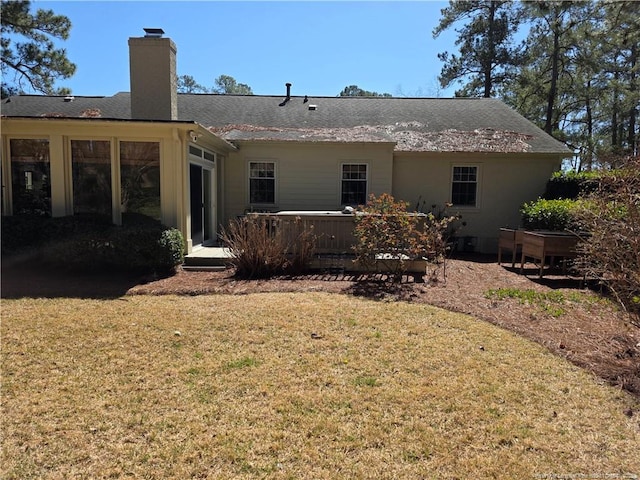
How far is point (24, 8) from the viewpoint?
1702 centimetres

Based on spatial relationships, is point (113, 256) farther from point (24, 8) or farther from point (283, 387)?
point (24, 8)

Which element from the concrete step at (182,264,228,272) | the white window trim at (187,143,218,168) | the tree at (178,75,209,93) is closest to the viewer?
the concrete step at (182,264,228,272)

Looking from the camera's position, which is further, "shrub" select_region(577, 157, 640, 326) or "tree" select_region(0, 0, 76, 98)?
"tree" select_region(0, 0, 76, 98)

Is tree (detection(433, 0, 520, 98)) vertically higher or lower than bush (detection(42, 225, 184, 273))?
higher

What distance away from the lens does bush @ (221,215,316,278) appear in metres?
7.89

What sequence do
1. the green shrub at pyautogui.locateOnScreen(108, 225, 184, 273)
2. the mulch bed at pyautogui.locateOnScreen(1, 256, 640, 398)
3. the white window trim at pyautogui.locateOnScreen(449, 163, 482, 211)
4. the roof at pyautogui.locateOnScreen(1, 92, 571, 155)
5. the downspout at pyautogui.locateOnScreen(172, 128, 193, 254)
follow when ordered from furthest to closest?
the white window trim at pyautogui.locateOnScreen(449, 163, 482, 211), the roof at pyautogui.locateOnScreen(1, 92, 571, 155), the downspout at pyautogui.locateOnScreen(172, 128, 193, 254), the green shrub at pyautogui.locateOnScreen(108, 225, 184, 273), the mulch bed at pyautogui.locateOnScreen(1, 256, 640, 398)

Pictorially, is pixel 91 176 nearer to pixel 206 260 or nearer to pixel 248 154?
pixel 206 260

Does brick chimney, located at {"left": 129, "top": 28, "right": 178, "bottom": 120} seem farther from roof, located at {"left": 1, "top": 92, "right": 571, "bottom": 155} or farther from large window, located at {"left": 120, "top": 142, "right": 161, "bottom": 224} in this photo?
roof, located at {"left": 1, "top": 92, "right": 571, "bottom": 155}

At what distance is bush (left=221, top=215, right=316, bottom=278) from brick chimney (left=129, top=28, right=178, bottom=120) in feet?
14.5

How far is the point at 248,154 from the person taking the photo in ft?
41.4

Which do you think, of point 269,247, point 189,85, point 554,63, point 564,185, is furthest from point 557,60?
point 189,85

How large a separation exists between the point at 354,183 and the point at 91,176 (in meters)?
7.32

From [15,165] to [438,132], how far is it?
1213 centimetres

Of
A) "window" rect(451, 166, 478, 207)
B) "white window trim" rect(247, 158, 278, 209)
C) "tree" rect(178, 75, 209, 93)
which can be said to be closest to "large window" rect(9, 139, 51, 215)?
"white window trim" rect(247, 158, 278, 209)
